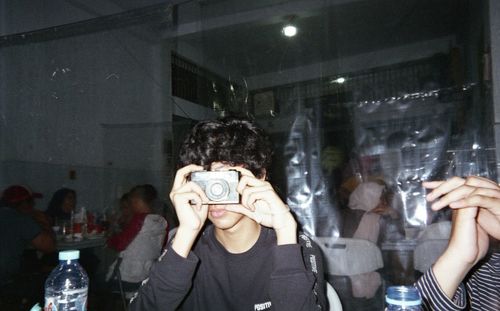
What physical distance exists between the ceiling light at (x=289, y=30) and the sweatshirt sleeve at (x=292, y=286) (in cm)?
219

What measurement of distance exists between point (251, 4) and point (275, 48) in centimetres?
43

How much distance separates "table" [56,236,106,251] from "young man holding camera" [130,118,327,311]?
6.47 feet

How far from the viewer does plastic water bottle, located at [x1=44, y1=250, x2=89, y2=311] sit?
0.78 meters

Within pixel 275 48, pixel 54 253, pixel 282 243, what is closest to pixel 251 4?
pixel 275 48

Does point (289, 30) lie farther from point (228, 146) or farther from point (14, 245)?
point (14, 245)

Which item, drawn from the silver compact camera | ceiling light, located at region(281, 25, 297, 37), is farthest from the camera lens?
ceiling light, located at region(281, 25, 297, 37)

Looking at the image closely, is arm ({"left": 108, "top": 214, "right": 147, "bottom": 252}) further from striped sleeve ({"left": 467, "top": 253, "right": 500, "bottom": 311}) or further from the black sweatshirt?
striped sleeve ({"left": 467, "top": 253, "right": 500, "bottom": 311})

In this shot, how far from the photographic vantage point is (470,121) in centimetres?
213

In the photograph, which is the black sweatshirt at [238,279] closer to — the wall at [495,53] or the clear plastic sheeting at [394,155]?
the clear plastic sheeting at [394,155]

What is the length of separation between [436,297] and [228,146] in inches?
30.7

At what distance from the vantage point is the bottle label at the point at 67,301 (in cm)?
78

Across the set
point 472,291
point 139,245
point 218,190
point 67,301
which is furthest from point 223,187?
point 139,245

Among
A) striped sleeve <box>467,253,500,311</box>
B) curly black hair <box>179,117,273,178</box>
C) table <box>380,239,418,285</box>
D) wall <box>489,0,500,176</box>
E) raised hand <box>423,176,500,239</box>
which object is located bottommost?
table <box>380,239,418,285</box>

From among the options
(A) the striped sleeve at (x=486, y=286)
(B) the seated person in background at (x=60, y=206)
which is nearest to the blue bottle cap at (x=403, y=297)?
(A) the striped sleeve at (x=486, y=286)
